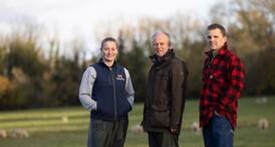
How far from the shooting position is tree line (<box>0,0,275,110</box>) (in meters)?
60.4

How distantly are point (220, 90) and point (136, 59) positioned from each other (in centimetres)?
5982

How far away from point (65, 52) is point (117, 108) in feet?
215

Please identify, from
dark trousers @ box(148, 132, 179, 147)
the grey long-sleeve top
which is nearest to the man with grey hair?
dark trousers @ box(148, 132, 179, 147)

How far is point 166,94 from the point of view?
23.6 ft

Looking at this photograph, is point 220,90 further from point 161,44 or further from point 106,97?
point 106,97

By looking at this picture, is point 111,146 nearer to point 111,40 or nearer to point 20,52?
point 111,40

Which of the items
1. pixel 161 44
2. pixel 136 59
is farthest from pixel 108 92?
pixel 136 59

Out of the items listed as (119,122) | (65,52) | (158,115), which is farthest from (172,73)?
(65,52)

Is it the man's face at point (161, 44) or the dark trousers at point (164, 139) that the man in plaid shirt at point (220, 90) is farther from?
the man's face at point (161, 44)

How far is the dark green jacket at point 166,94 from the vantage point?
7152 millimetres

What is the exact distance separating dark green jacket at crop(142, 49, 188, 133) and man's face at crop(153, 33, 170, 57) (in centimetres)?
6

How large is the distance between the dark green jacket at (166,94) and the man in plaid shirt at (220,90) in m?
0.29

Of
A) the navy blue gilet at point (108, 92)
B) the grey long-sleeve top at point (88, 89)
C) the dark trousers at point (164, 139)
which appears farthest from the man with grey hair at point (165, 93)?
the grey long-sleeve top at point (88, 89)

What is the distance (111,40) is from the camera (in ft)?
24.5
